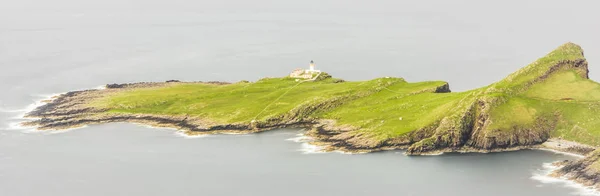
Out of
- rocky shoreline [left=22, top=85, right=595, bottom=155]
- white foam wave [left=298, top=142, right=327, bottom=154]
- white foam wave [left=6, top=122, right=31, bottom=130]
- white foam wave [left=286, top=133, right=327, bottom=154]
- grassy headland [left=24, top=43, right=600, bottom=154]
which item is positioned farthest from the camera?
white foam wave [left=6, top=122, right=31, bottom=130]

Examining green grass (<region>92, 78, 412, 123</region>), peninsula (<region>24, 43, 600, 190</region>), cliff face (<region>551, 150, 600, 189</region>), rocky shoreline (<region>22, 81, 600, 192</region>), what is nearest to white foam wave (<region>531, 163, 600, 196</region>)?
cliff face (<region>551, 150, 600, 189</region>)

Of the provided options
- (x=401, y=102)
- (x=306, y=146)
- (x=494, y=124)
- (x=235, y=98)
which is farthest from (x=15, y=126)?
(x=494, y=124)

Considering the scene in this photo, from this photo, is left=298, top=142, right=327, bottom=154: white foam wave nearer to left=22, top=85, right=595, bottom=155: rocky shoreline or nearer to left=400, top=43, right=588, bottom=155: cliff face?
left=22, top=85, right=595, bottom=155: rocky shoreline

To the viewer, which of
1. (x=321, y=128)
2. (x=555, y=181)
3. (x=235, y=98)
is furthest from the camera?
(x=235, y=98)

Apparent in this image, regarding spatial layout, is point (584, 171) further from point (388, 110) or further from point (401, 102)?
point (401, 102)

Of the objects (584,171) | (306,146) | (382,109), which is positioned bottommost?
(584,171)
